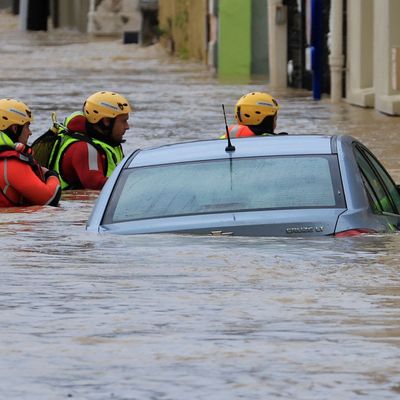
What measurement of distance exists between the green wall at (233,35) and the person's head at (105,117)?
909 inches

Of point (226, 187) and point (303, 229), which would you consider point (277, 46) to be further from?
point (303, 229)

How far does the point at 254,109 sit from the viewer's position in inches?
517

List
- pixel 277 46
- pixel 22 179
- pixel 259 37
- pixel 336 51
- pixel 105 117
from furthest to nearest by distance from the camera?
pixel 259 37 < pixel 277 46 < pixel 336 51 < pixel 105 117 < pixel 22 179

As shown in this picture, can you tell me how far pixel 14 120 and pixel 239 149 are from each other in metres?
2.85

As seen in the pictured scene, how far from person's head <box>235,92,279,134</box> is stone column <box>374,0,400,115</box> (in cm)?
1100

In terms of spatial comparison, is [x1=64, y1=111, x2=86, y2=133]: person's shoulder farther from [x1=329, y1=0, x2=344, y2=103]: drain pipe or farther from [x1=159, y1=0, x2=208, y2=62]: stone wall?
[x1=159, y1=0, x2=208, y2=62]: stone wall

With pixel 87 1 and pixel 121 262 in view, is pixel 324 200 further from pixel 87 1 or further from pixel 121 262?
pixel 87 1

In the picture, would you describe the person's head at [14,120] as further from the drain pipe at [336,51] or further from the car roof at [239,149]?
the drain pipe at [336,51]

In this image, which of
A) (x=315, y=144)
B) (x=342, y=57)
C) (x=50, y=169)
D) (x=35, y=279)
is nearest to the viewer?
(x=35, y=279)

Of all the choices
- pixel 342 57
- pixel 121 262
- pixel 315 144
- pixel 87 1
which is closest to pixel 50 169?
pixel 315 144

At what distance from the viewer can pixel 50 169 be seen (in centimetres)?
1281

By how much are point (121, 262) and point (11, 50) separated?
131ft

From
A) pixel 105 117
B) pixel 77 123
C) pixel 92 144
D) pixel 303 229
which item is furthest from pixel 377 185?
pixel 77 123

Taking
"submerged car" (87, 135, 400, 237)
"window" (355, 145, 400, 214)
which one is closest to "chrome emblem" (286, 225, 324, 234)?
"submerged car" (87, 135, 400, 237)
